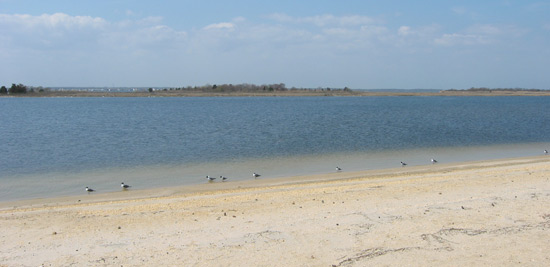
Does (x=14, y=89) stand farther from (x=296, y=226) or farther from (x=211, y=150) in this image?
(x=296, y=226)

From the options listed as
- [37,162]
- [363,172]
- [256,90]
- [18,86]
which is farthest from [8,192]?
[256,90]

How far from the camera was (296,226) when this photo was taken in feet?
35.6

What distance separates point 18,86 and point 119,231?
487ft

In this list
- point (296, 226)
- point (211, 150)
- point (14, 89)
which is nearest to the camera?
point (296, 226)

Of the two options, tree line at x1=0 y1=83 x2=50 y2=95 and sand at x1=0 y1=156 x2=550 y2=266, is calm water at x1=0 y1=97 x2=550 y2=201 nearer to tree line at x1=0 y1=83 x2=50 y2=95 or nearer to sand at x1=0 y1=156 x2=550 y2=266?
sand at x1=0 y1=156 x2=550 y2=266

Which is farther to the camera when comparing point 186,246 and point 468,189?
point 468,189

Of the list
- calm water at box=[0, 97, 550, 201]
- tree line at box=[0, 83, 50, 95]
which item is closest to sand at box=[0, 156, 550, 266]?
calm water at box=[0, 97, 550, 201]

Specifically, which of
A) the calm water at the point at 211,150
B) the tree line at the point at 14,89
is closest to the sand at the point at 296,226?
the calm water at the point at 211,150

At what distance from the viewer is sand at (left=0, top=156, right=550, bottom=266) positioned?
884cm

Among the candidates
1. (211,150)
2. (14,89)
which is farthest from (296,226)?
(14,89)

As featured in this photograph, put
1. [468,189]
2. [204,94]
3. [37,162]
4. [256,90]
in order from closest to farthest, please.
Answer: [468,189] < [37,162] < [204,94] < [256,90]

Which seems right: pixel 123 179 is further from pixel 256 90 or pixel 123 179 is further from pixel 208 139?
pixel 256 90

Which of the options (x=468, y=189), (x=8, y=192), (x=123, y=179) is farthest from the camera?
(x=123, y=179)

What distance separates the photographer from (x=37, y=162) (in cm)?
2448
